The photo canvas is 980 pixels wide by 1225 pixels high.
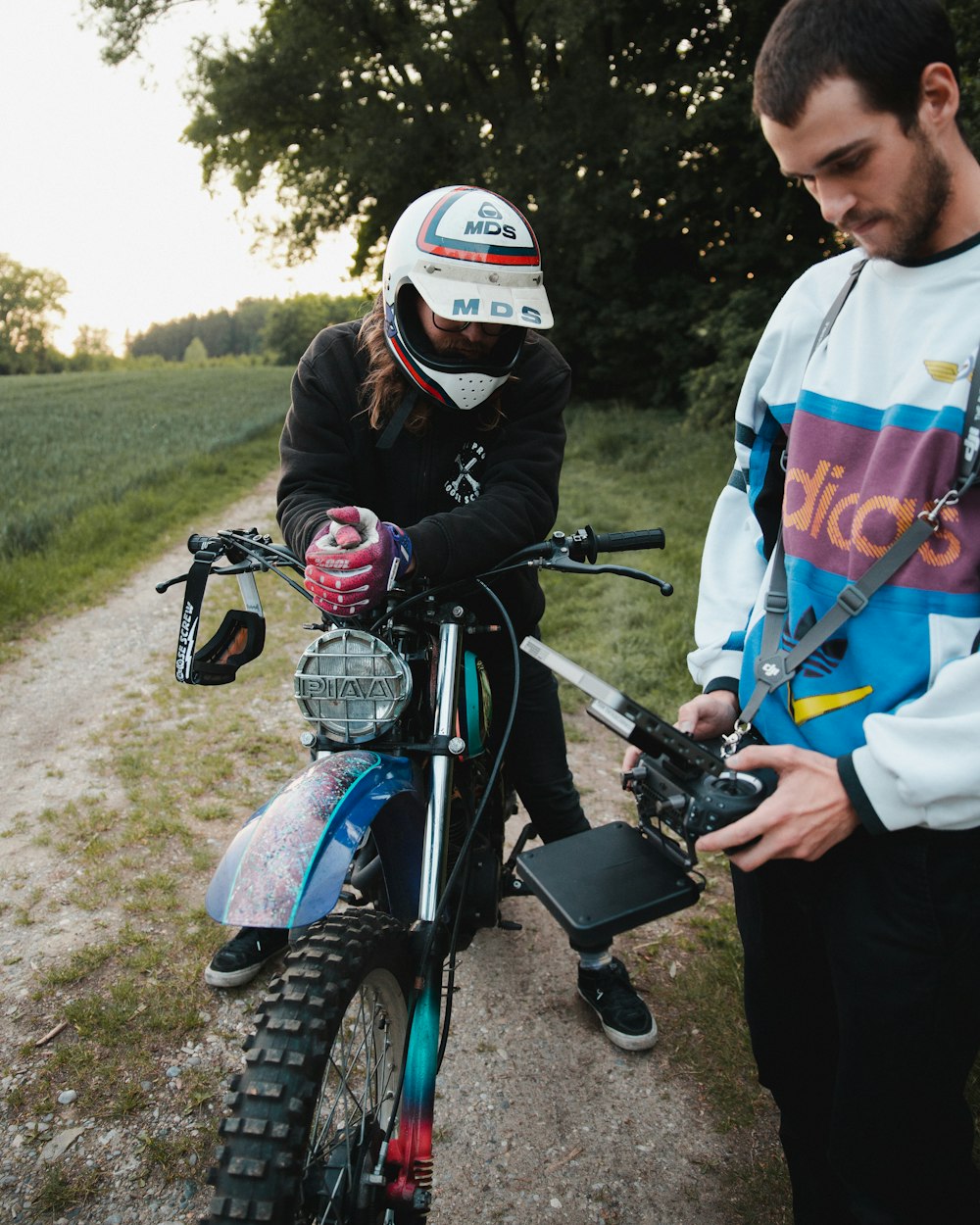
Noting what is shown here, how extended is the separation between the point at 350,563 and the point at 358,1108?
1.15 meters

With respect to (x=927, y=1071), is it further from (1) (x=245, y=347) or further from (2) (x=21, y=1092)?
(1) (x=245, y=347)

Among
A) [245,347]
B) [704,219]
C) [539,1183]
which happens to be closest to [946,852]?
[539,1183]

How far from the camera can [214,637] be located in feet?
7.23

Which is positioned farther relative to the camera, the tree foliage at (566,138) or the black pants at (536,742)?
the tree foliage at (566,138)

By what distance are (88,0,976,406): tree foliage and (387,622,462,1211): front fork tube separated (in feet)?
44.4

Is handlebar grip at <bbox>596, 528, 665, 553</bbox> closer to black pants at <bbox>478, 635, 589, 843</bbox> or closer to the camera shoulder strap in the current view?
the camera shoulder strap

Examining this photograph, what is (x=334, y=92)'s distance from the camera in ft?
67.0

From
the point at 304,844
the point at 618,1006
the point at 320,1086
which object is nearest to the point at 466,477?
the point at 304,844

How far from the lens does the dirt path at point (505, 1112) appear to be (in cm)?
222

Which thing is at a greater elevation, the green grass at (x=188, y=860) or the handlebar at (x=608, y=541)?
the handlebar at (x=608, y=541)

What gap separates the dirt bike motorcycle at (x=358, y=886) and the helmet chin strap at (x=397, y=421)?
1.32 ft

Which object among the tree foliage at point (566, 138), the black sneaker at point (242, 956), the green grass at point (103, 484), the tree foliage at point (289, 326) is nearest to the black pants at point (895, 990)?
the black sneaker at point (242, 956)

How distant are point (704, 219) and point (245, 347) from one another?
94825 millimetres

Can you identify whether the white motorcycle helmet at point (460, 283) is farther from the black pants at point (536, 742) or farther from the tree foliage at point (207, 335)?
the tree foliage at point (207, 335)
